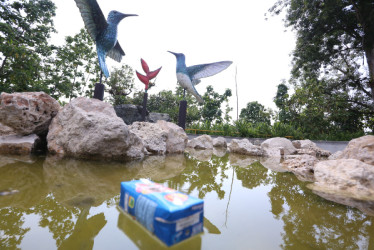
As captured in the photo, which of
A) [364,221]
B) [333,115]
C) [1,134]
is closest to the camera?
[364,221]

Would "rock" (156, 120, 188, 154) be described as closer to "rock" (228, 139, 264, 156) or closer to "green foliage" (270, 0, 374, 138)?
"rock" (228, 139, 264, 156)

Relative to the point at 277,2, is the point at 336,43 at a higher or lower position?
lower

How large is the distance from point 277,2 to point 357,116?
699 centimetres


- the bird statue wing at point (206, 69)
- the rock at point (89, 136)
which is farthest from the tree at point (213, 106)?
the rock at point (89, 136)

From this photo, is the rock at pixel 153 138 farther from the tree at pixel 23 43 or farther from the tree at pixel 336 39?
the tree at pixel 336 39

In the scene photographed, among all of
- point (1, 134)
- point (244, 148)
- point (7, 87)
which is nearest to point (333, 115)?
point (244, 148)

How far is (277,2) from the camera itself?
9.34 m

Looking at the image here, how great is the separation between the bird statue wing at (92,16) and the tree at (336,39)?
8584mm

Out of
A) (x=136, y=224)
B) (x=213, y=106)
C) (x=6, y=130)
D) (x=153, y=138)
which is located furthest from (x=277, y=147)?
(x=213, y=106)

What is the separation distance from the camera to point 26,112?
279 cm

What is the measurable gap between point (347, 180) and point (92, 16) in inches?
226

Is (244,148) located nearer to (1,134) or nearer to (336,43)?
(1,134)

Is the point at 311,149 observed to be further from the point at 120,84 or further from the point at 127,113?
the point at 120,84

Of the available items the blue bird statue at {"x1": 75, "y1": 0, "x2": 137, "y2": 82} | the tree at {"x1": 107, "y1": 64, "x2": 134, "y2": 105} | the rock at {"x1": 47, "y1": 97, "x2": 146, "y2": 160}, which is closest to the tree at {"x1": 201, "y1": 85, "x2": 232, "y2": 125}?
the tree at {"x1": 107, "y1": 64, "x2": 134, "y2": 105}
